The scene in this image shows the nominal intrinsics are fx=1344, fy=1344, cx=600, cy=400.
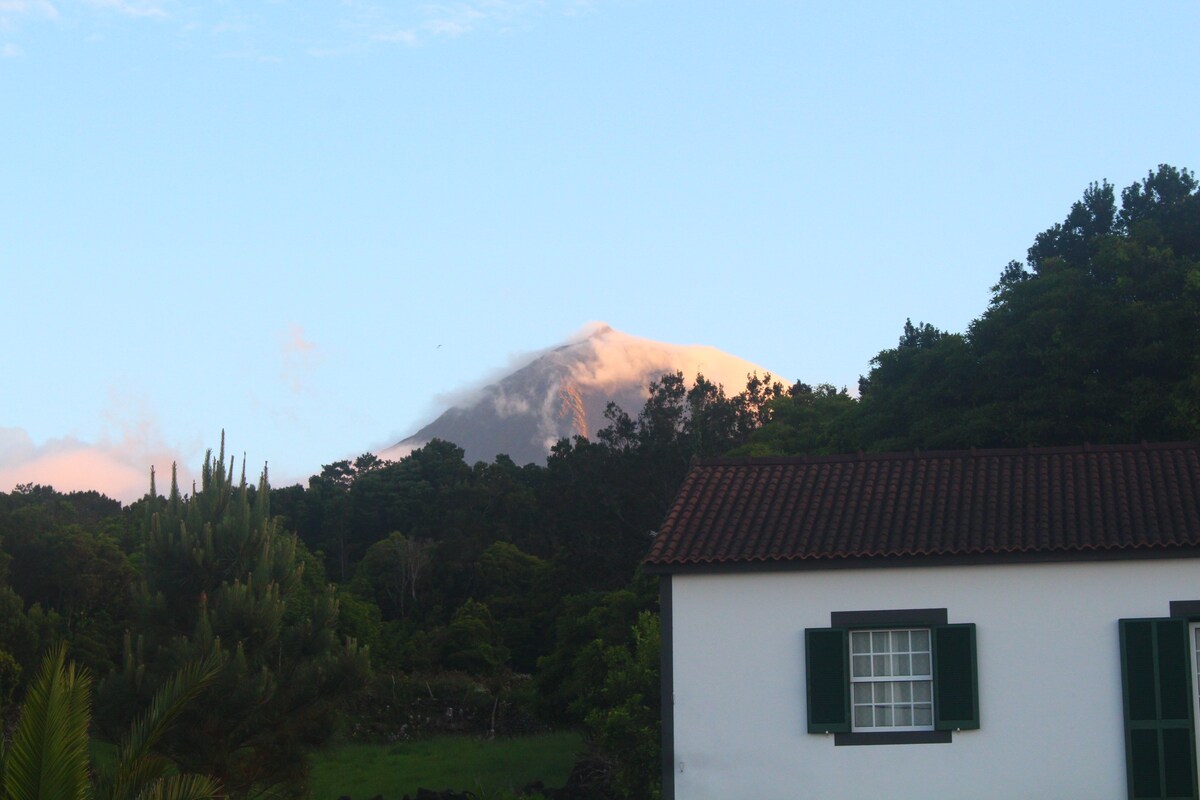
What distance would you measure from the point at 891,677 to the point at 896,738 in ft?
2.02

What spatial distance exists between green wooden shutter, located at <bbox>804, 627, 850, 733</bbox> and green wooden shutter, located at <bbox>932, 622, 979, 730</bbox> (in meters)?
0.92

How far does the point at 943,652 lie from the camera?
44.8 ft

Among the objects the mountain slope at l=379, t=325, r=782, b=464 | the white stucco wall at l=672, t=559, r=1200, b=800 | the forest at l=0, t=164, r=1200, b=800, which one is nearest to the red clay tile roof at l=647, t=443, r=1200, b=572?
the white stucco wall at l=672, t=559, r=1200, b=800

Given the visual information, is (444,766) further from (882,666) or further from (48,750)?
(48,750)

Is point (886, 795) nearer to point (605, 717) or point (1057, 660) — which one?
point (1057, 660)

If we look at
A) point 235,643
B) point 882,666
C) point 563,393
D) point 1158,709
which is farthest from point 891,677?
point 563,393

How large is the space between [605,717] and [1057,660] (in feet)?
24.6

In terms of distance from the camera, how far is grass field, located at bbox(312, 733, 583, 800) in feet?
88.8

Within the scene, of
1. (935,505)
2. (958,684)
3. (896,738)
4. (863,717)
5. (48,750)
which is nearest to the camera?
(48,750)

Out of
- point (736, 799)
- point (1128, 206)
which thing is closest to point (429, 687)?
point (1128, 206)

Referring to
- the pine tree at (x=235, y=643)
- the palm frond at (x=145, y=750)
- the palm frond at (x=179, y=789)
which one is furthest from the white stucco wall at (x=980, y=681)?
the pine tree at (x=235, y=643)

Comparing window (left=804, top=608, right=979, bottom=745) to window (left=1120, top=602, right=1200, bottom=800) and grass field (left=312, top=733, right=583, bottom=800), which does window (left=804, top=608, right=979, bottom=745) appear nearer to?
window (left=1120, top=602, right=1200, bottom=800)

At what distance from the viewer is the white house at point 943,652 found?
44.1 feet

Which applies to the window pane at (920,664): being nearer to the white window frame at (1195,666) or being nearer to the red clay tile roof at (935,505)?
the red clay tile roof at (935,505)
